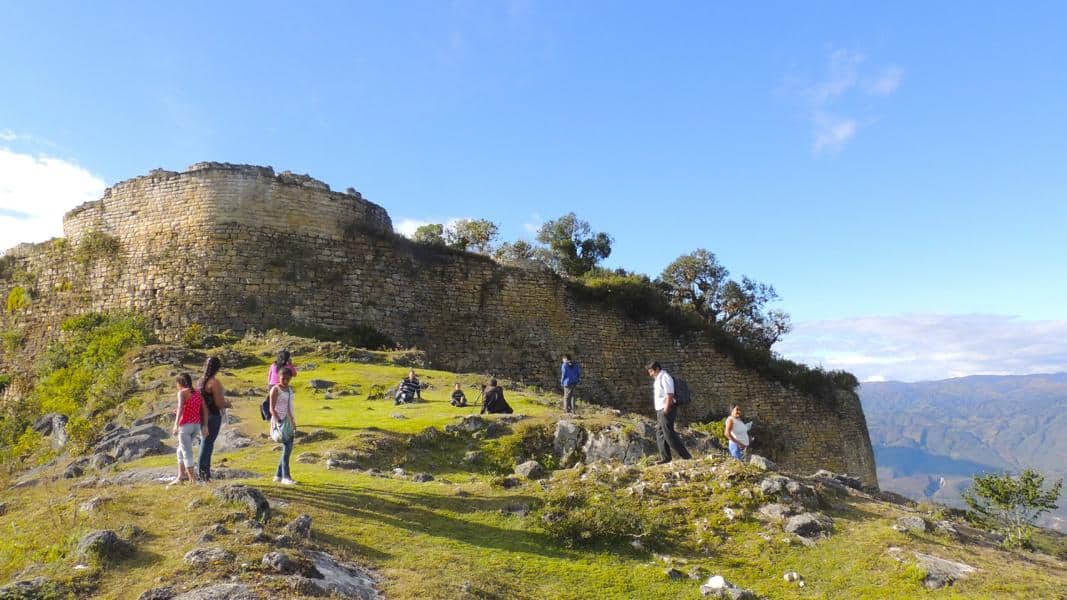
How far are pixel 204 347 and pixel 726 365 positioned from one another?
68.6ft

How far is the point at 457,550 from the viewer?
7.08 m

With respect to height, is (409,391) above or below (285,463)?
above

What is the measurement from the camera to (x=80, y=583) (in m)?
5.41

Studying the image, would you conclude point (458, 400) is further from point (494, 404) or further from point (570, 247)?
point (570, 247)

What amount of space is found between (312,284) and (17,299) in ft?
35.6

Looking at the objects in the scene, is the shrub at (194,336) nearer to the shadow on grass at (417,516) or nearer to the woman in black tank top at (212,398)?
the woman in black tank top at (212,398)

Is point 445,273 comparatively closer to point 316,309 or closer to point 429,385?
point 316,309

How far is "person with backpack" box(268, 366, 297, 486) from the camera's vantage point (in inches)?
346

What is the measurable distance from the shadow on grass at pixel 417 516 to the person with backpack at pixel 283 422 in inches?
15.8

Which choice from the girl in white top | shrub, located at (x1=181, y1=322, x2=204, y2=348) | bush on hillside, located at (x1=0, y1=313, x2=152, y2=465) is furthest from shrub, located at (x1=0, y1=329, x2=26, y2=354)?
the girl in white top

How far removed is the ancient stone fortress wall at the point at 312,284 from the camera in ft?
76.0

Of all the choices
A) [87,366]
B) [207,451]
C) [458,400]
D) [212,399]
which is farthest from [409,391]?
[87,366]

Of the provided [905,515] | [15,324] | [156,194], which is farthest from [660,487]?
[15,324]

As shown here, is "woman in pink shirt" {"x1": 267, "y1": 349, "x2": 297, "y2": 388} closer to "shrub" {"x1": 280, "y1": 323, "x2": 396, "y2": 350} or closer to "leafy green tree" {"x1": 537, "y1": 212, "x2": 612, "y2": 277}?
"shrub" {"x1": 280, "y1": 323, "x2": 396, "y2": 350}
